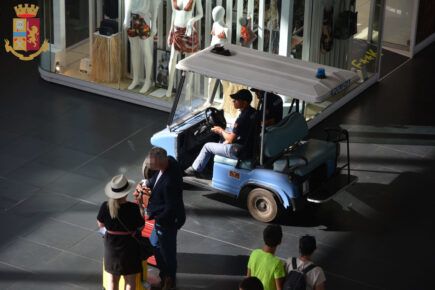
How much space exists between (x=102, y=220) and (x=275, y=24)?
5134mm

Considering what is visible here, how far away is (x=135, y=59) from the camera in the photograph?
44.9 ft

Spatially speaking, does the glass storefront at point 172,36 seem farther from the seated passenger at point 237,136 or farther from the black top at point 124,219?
the black top at point 124,219

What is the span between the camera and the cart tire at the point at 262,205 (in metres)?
10.7

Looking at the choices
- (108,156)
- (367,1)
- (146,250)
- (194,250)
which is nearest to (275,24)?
(367,1)

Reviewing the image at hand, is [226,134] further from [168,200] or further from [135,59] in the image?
[135,59]

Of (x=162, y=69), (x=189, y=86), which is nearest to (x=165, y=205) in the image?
(x=189, y=86)

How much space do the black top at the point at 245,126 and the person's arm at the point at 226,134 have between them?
4cm

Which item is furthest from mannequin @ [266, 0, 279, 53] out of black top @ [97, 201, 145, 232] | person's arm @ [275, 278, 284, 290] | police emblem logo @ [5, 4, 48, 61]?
person's arm @ [275, 278, 284, 290]

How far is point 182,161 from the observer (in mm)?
11359

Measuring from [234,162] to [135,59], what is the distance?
344 cm

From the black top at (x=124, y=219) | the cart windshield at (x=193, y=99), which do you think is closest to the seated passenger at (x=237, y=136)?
the cart windshield at (x=193, y=99)

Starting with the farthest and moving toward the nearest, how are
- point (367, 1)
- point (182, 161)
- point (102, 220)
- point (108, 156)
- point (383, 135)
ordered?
point (367, 1)
point (383, 135)
point (108, 156)
point (182, 161)
point (102, 220)

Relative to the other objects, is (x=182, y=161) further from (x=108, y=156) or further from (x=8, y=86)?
(x=8, y=86)

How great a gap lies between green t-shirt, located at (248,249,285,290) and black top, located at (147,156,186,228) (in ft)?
4.19
